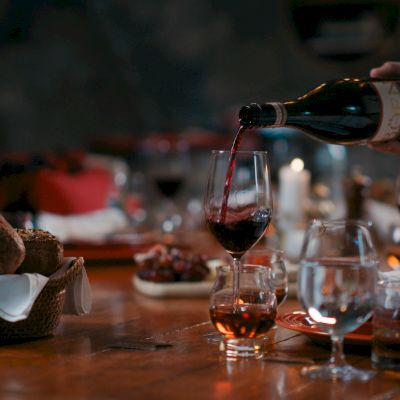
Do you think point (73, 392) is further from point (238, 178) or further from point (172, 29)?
point (172, 29)

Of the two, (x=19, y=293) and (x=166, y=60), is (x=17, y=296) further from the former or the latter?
(x=166, y=60)

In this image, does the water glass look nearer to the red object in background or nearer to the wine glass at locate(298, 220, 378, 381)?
the wine glass at locate(298, 220, 378, 381)

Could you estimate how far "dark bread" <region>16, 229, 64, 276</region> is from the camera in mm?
1302

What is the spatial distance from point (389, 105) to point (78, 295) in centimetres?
59

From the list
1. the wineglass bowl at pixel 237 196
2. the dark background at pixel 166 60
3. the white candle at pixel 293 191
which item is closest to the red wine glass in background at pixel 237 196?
the wineglass bowl at pixel 237 196

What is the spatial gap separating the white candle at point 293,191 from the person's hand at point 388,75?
1083mm

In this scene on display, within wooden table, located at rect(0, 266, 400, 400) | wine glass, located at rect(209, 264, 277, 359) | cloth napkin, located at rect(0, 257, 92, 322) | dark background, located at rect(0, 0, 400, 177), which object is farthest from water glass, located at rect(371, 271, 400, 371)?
dark background, located at rect(0, 0, 400, 177)

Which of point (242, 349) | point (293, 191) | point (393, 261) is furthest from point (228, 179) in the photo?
point (293, 191)

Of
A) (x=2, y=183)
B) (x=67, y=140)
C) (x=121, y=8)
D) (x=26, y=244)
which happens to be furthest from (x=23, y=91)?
(x=26, y=244)

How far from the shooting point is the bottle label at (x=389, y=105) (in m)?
1.48

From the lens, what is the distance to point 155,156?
27.9 ft

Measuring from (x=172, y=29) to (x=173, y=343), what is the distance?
6801mm

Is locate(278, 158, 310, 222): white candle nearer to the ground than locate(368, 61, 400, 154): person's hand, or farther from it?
nearer to the ground

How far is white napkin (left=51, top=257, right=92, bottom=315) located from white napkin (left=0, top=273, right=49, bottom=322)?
0.13 meters
